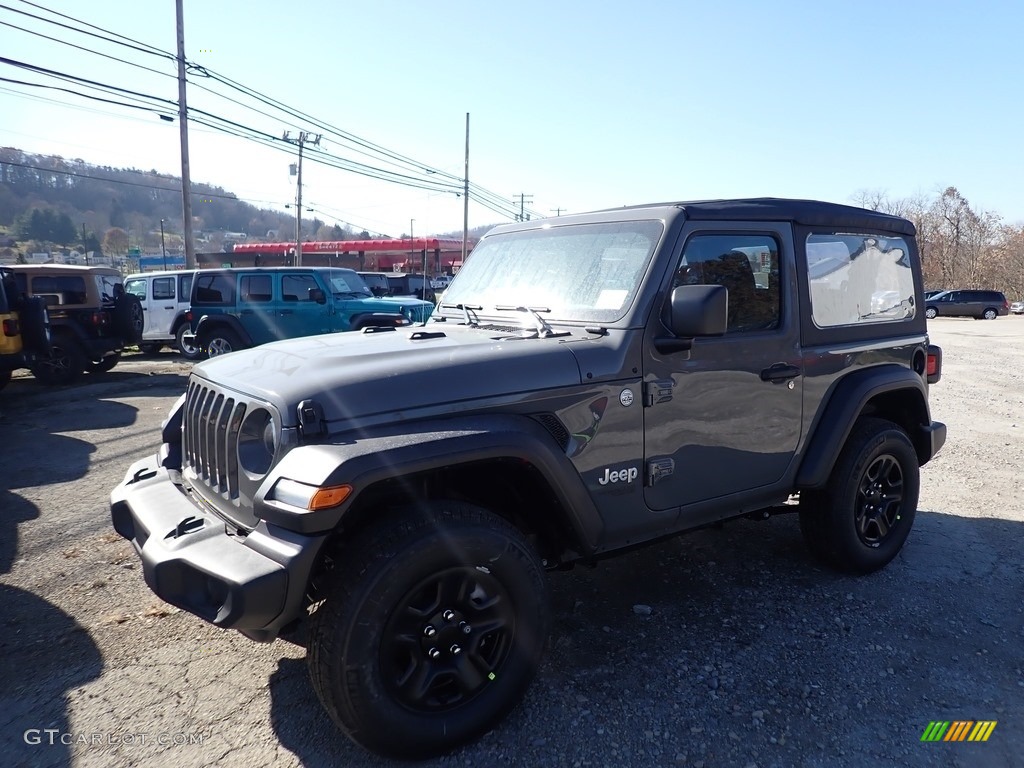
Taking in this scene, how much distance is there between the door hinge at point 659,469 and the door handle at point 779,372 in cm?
70

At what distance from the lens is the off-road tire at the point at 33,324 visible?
362 inches

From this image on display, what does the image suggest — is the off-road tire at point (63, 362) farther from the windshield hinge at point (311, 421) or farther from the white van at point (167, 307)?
the windshield hinge at point (311, 421)

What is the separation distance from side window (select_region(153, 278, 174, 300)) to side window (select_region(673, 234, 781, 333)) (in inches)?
546

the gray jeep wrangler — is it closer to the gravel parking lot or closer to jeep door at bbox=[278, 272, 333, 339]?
the gravel parking lot

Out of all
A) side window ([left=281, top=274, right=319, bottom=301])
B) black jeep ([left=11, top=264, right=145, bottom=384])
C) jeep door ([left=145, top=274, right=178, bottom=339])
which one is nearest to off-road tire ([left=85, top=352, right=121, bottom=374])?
black jeep ([left=11, top=264, right=145, bottom=384])

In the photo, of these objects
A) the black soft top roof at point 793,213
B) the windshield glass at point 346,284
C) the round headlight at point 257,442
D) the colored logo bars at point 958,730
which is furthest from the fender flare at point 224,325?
the colored logo bars at point 958,730

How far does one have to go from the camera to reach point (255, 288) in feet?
41.7

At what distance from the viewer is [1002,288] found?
181ft

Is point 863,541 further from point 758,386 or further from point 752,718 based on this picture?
point 752,718

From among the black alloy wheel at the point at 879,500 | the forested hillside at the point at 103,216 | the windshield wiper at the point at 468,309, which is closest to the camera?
the windshield wiper at the point at 468,309

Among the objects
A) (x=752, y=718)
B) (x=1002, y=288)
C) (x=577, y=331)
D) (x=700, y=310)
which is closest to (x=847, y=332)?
(x=700, y=310)

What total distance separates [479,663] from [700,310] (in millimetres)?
1620

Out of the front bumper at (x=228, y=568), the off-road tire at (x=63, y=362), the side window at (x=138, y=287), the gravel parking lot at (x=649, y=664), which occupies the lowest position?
the gravel parking lot at (x=649, y=664)

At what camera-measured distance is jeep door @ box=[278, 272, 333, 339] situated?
491 inches
